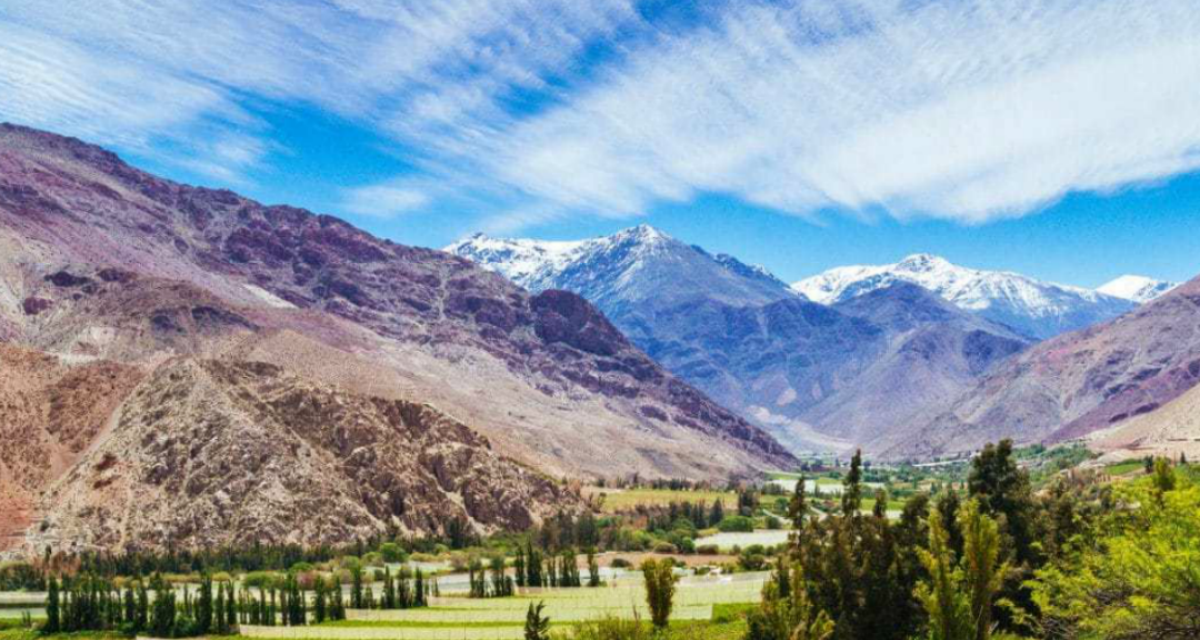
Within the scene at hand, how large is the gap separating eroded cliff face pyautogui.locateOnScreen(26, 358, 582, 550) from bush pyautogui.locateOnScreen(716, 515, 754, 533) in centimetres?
2405

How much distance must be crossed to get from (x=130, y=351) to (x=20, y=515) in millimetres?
68553

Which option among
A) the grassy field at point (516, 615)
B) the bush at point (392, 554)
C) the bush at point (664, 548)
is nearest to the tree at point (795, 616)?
the grassy field at point (516, 615)

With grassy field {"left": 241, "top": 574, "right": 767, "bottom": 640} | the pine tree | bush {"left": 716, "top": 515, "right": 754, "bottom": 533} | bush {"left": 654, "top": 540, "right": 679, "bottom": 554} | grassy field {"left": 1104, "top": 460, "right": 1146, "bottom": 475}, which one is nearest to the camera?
grassy field {"left": 241, "top": 574, "right": 767, "bottom": 640}

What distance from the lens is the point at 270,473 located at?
130 meters

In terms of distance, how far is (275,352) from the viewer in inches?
7244

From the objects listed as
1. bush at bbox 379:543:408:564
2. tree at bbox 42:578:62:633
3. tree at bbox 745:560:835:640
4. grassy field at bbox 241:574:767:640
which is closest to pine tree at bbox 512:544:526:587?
grassy field at bbox 241:574:767:640

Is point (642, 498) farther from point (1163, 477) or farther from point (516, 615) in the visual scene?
point (1163, 477)

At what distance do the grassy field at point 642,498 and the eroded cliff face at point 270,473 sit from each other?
1098 cm

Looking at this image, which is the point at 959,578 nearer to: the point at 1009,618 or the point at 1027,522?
the point at 1009,618

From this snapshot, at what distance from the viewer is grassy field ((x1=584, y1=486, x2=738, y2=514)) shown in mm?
170125

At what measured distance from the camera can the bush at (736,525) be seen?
155000 mm

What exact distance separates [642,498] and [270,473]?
74.0 m

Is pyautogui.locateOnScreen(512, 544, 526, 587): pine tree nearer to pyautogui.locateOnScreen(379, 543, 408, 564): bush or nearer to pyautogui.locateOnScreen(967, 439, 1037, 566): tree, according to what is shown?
pyautogui.locateOnScreen(379, 543, 408, 564): bush

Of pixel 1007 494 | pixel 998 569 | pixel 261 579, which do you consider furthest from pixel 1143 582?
pixel 261 579
